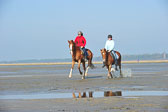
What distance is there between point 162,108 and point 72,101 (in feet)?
7.99

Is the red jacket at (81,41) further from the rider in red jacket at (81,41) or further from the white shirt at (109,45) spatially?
the white shirt at (109,45)

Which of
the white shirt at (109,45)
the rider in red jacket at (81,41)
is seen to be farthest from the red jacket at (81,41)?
the white shirt at (109,45)

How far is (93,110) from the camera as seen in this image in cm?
860

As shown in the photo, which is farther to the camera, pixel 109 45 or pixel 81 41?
pixel 81 41

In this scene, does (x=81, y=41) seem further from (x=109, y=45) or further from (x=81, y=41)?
(x=109, y=45)

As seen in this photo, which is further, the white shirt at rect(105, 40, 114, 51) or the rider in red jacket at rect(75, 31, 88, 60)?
the rider in red jacket at rect(75, 31, 88, 60)

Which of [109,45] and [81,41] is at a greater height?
[81,41]

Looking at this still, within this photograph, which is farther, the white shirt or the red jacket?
the red jacket

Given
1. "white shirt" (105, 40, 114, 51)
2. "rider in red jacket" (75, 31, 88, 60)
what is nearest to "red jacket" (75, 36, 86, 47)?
"rider in red jacket" (75, 31, 88, 60)

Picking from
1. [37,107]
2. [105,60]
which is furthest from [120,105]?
[105,60]

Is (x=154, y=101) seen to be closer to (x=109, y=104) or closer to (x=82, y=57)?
(x=109, y=104)

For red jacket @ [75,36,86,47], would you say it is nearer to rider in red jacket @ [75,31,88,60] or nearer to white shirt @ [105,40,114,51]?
rider in red jacket @ [75,31,88,60]

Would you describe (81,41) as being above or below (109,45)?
above

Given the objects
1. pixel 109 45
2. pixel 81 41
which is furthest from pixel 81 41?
pixel 109 45
